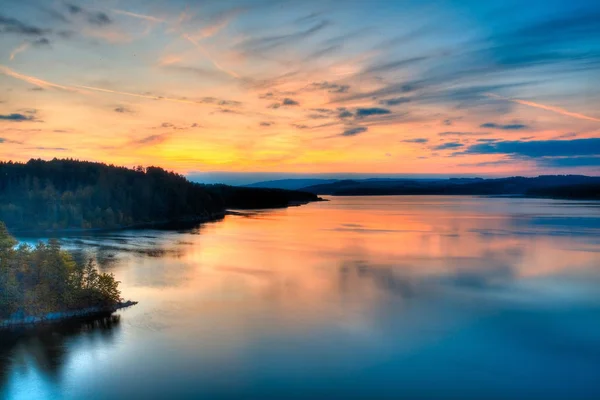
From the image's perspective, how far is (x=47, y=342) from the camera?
13312mm

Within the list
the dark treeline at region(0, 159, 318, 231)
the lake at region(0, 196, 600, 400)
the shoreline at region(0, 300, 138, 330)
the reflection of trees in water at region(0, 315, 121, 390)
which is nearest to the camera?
the lake at region(0, 196, 600, 400)

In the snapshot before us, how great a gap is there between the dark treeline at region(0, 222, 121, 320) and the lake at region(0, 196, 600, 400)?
39.7 inches

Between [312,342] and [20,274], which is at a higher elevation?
[20,274]

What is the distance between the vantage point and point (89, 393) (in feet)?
35.4

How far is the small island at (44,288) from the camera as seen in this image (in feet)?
47.4

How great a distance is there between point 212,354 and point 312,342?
291 cm

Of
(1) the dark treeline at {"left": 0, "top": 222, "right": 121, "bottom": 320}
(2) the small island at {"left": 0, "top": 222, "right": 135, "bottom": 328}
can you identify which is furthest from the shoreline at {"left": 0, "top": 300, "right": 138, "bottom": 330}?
(1) the dark treeline at {"left": 0, "top": 222, "right": 121, "bottom": 320}

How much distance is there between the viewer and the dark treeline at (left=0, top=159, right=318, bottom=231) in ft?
179

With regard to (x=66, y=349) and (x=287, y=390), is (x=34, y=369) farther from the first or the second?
(x=287, y=390)

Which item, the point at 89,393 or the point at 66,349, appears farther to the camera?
the point at 66,349

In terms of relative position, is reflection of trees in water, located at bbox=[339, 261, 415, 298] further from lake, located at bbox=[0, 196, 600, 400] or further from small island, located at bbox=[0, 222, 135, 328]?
small island, located at bbox=[0, 222, 135, 328]

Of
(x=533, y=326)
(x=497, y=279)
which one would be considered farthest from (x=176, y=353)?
(x=497, y=279)

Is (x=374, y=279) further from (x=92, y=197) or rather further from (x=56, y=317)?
(x=92, y=197)

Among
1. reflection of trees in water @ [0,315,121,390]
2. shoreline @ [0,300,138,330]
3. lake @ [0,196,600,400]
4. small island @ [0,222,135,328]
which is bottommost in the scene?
lake @ [0,196,600,400]
